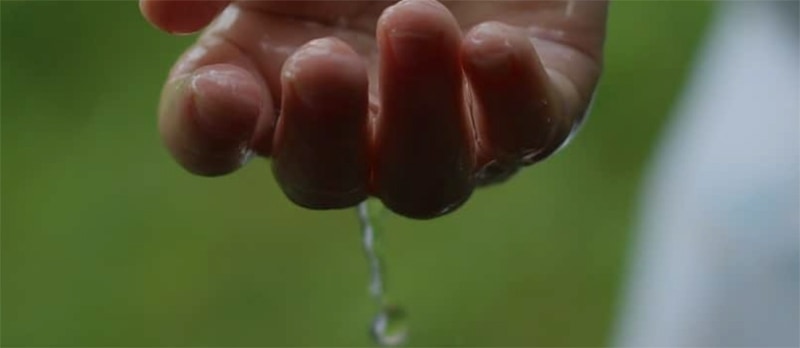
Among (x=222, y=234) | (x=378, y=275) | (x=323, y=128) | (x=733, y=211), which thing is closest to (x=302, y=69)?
(x=323, y=128)

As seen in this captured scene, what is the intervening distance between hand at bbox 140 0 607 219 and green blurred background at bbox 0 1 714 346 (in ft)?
2.17

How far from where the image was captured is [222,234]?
1272 mm

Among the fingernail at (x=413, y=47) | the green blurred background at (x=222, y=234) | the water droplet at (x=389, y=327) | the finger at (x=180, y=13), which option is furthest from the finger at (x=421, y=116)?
the green blurred background at (x=222, y=234)

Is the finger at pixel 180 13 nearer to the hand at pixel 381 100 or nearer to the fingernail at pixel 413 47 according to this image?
the hand at pixel 381 100

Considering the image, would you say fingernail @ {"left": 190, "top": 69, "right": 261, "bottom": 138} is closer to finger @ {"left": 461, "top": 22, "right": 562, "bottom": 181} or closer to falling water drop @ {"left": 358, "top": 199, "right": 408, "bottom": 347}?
finger @ {"left": 461, "top": 22, "right": 562, "bottom": 181}

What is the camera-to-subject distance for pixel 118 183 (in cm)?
129

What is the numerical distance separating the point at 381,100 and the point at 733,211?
510 mm

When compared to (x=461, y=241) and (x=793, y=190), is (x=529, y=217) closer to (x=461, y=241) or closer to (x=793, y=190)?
(x=461, y=241)

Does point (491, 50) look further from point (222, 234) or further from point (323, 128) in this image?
point (222, 234)

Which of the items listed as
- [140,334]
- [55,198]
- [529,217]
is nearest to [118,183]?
[55,198]

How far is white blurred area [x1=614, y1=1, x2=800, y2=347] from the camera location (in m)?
0.86

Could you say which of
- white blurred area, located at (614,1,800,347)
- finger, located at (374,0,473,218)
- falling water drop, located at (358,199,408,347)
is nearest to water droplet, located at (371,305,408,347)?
falling water drop, located at (358,199,408,347)

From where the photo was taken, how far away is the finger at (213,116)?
0.45 m

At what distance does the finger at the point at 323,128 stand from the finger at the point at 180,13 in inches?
3.5
